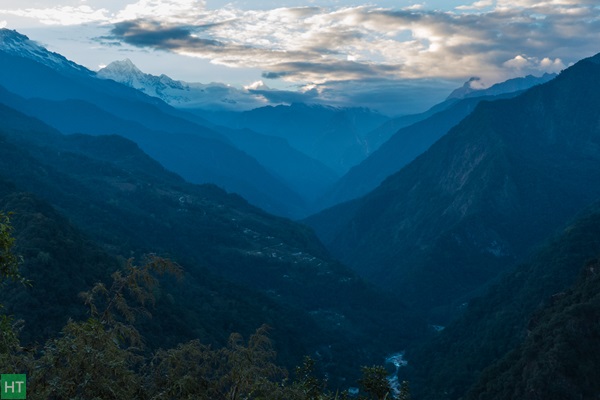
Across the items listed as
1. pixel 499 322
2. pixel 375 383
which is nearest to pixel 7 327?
pixel 375 383

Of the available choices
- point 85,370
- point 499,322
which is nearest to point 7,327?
point 85,370

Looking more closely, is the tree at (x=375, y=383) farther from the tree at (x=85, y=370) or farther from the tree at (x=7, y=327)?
the tree at (x=7, y=327)

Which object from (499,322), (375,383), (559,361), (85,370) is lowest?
(499,322)

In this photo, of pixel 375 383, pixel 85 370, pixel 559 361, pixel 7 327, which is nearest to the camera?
pixel 85 370

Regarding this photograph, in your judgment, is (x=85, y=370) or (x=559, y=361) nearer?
(x=85, y=370)

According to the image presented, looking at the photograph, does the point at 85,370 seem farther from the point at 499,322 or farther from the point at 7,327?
the point at 499,322

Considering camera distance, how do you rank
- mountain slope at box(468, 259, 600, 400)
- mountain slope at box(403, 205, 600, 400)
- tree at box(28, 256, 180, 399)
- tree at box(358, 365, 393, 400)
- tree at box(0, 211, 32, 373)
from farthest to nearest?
1. mountain slope at box(403, 205, 600, 400)
2. mountain slope at box(468, 259, 600, 400)
3. tree at box(358, 365, 393, 400)
4. tree at box(0, 211, 32, 373)
5. tree at box(28, 256, 180, 399)

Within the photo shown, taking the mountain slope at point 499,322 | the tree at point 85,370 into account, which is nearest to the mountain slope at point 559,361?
the mountain slope at point 499,322

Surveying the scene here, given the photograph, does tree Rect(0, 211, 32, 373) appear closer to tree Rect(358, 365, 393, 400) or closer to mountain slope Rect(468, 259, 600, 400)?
tree Rect(358, 365, 393, 400)

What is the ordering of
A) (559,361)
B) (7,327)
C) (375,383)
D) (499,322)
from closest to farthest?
(7,327) < (375,383) < (559,361) < (499,322)

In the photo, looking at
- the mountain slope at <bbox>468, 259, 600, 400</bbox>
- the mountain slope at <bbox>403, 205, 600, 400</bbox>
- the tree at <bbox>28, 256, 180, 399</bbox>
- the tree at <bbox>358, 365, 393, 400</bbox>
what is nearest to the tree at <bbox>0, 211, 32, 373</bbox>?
the tree at <bbox>28, 256, 180, 399</bbox>

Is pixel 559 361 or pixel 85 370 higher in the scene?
pixel 85 370

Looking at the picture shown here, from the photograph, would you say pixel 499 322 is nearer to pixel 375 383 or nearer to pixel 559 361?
pixel 559 361

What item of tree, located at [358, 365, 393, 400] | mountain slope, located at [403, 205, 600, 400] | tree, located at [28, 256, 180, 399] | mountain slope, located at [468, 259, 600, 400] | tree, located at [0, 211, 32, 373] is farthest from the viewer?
mountain slope, located at [403, 205, 600, 400]
